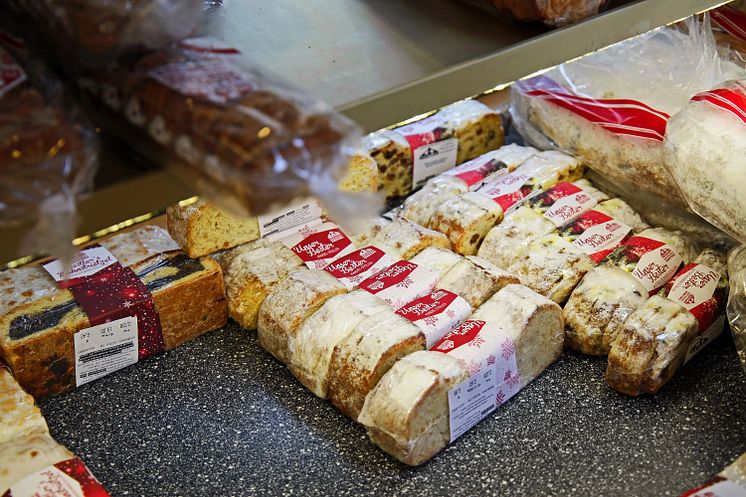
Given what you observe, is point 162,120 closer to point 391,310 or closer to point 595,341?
point 391,310

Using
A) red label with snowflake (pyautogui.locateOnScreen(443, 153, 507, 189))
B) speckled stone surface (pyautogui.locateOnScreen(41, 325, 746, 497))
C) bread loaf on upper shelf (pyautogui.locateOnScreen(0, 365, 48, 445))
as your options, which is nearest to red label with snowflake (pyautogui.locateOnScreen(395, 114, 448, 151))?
red label with snowflake (pyautogui.locateOnScreen(443, 153, 507, 189))

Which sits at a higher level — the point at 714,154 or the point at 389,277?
the point at 714,154

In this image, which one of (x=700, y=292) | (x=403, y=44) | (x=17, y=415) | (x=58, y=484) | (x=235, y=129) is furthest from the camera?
(x=700, y=292)

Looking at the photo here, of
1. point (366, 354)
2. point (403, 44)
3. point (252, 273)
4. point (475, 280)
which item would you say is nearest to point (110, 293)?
point (252, 273)

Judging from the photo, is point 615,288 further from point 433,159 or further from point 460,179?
point 433,159

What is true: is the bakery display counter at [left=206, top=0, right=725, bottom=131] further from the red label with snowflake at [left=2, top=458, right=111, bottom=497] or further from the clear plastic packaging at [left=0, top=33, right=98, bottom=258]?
the red label with snowflake at [left=2, top=458, right=111, bottom=497]

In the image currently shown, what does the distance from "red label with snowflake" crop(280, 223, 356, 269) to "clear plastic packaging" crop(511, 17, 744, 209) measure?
719 millimetres

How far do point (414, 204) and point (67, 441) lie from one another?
1.04m

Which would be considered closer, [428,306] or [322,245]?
[428,306]

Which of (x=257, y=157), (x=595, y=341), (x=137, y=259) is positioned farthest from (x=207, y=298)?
(x=257, y=157)

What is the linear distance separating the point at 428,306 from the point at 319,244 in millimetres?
359

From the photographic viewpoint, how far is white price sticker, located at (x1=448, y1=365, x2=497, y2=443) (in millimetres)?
1637

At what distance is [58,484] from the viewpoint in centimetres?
135

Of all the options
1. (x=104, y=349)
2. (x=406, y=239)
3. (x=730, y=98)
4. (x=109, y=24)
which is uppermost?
(x=109, y=24)
